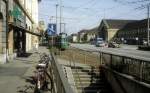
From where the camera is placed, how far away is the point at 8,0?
27.3m

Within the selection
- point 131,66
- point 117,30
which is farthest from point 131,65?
point 117,30

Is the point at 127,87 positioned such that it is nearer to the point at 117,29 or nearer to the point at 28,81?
the point at 28,81

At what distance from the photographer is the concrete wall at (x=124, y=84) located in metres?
14.9

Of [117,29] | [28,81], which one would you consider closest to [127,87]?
[28,81]

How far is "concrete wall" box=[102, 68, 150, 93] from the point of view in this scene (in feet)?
48.8

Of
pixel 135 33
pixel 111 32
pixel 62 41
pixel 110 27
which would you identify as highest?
pixel 110 27

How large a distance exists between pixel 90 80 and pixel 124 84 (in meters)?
7.47

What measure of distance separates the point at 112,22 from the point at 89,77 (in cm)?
15214

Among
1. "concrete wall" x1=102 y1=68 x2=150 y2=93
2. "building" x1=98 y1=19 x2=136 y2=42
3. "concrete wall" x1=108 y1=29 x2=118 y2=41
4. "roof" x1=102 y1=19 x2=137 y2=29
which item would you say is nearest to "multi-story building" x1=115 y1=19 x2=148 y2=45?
"concrete wall" x1=108 y1=29 x2=118 y2=41

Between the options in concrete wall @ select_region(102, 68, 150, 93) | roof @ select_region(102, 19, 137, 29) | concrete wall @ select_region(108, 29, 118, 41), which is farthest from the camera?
roof @ select_region(102, 19, 137, 29)

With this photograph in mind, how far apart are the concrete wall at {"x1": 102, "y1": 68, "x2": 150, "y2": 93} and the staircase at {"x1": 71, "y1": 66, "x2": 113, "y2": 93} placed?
2.88ft

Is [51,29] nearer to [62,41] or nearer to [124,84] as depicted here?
[124,84]

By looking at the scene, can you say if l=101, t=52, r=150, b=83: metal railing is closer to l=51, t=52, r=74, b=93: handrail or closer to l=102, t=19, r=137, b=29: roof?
l=51, t=52, r=74, b=93: handrail

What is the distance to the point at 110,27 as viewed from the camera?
168125 mm
